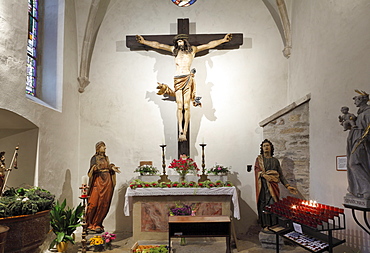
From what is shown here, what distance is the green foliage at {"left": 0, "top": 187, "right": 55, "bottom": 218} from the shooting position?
491cm

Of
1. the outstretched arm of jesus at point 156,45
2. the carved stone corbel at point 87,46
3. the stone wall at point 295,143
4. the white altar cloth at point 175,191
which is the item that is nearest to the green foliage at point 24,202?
the white altar cloth at point 175,191

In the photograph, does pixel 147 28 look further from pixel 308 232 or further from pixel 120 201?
pixel 308 232

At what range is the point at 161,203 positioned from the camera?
7152 mm

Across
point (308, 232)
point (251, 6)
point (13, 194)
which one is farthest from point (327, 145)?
point (13, 194)

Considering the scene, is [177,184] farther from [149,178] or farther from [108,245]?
[108,245]

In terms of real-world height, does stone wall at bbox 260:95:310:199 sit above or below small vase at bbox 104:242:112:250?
above

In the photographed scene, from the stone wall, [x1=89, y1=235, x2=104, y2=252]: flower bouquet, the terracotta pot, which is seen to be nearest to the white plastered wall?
[x1=89, y1=235, x2=104, y2=252]: flower bouquet

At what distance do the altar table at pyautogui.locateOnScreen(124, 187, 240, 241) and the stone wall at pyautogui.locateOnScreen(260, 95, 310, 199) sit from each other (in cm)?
130

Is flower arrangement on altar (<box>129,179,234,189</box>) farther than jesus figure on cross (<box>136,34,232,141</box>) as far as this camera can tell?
No

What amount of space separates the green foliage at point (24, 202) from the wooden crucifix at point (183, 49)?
3269 millimetres

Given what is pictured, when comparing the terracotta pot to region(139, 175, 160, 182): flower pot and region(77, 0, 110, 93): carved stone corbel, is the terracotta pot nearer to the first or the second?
region(139, 175, 160, 182): flower pot

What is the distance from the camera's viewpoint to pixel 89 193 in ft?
24.7

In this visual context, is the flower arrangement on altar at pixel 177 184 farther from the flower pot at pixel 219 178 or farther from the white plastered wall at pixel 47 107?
the white plastered wall at pixel 47 107

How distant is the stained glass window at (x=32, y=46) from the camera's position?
755cm
